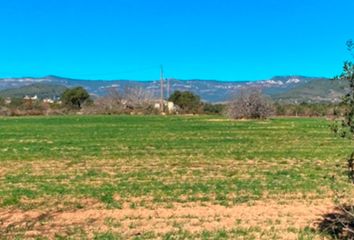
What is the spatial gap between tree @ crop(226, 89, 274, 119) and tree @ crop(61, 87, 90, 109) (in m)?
60.5

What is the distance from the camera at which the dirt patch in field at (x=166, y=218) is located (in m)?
9.88

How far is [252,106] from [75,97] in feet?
211

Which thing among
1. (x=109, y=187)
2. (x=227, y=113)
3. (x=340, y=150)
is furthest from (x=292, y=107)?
(x=109, y=187)

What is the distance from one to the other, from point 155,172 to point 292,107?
90117 millimetres

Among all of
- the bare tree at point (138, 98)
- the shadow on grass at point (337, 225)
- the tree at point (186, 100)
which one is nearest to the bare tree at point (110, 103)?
the bare tree at point (138, 98)

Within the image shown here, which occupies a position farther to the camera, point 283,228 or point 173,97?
point 173,97

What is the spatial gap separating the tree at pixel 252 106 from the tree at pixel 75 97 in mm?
60491

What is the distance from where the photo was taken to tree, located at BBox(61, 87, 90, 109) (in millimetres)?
127250

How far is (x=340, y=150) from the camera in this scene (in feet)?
87.9

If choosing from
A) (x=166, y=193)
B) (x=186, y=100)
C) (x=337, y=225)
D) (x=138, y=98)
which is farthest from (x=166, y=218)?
(x=138, y=98)

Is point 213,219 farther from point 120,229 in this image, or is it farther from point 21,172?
point 21,172

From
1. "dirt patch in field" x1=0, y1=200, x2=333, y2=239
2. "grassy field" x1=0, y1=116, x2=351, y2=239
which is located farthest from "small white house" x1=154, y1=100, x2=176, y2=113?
"dirt patch in field" x1=0, y1=200, x2=333, y2=239

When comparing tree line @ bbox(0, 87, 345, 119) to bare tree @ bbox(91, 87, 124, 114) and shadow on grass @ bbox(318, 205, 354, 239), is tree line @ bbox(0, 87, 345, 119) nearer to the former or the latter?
bare tree @ bbox(91, 87, 124, 114)

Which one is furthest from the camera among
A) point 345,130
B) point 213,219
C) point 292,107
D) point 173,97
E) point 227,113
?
point 173,97
